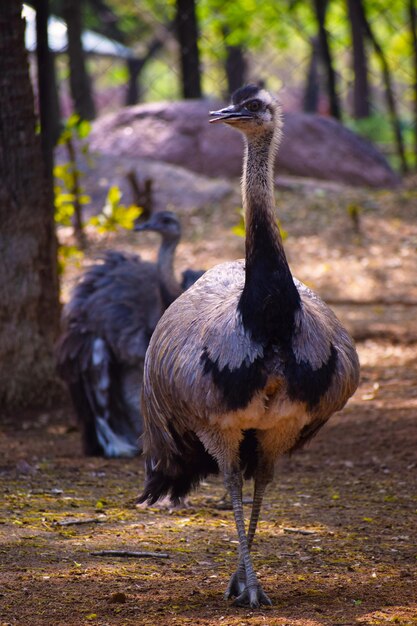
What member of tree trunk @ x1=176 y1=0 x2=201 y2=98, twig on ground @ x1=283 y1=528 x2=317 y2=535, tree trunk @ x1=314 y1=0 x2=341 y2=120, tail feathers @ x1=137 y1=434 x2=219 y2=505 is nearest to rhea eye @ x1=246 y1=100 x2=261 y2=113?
tail feathers @ x1=137 y1=434 x2=219 y2=505

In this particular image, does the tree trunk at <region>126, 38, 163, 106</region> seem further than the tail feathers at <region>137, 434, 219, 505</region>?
Yes

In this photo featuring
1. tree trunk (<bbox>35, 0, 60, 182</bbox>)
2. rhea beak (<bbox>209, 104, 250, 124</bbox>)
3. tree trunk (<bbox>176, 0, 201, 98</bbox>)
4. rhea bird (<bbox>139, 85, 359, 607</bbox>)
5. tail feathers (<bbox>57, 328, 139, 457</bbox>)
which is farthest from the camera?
tree trunk (<bbox>176, 0, 201, 98</bbox>)

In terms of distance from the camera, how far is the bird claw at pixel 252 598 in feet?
13.7

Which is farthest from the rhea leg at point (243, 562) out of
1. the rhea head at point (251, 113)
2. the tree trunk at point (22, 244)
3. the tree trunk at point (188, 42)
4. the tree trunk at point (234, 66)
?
the tree trunk at point (234, 66)

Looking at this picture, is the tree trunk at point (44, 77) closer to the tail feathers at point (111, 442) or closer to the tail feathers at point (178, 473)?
the tail feathers at point (111, 442)

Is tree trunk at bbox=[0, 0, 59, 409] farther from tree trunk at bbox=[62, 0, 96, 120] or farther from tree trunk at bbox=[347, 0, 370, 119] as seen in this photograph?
tree trunk at bbox=[347, 0, 370, 119]

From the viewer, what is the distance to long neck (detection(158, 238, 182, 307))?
7.22 metres

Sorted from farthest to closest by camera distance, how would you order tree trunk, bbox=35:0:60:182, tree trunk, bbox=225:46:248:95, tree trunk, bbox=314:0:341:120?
tree trunk, bbox=225:46:248:95, tree trunk, bbox=314:0:341:120, tree trunk, bbox=35:0:60:182

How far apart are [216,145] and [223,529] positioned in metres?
9.18

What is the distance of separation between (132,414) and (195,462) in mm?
2884

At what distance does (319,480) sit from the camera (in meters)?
6.37

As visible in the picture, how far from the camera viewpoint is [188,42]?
46.1 ft

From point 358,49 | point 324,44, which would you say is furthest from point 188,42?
point 358,49

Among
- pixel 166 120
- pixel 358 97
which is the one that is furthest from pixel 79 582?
pixel 358 97
